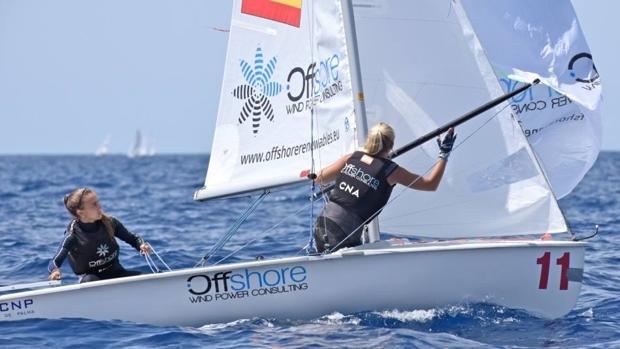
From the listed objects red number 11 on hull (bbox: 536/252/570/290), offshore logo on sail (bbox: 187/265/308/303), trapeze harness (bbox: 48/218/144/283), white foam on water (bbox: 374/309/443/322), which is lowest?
white foam on water (bbox: 374/309/443/322)

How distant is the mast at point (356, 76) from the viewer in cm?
833

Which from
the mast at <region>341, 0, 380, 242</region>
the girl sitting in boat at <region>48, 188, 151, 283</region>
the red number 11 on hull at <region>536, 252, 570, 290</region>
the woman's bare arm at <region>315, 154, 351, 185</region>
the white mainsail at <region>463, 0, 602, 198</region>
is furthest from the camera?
the white mainsail at <region>463, 0, 602, 198</region>

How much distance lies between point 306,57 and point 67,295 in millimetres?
2446

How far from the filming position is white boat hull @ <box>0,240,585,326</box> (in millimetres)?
7730

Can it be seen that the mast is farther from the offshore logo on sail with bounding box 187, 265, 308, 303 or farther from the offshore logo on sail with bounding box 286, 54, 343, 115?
the offshore logo on sail with bounding box 187, 265, 308, 303

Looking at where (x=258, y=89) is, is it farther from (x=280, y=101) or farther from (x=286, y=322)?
(x=286, y=322)

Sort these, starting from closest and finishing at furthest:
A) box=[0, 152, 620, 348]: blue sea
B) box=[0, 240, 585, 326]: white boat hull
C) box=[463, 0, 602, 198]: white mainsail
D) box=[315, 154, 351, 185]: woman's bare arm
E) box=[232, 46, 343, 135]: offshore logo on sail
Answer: box=[0, 152, 620, 348]: blue sea
box=[0, 240, 585, 326]: white boat hull
box=[315, 154, 351, 185]: woman's bare arm
box=[232, 46, 343, 135]: offshore logo on sail
box=[463, 0, 602, 198]: white mainsail

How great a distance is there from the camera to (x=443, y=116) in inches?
340

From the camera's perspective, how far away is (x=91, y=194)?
8.05 meters

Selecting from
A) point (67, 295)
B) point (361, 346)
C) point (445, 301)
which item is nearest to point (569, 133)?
point (445, 301)

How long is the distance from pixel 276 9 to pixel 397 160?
1.46 metres

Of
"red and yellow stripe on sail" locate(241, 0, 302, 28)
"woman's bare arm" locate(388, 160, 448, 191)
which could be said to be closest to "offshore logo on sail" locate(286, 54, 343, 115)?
"red and yellow stripe on sail" locate(241, 0, 302, 28)

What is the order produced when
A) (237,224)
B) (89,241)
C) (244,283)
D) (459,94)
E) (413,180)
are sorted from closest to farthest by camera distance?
(244,283), (413,180), (89,241), (459,94), (237,224)

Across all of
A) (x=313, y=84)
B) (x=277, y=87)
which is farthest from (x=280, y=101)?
(x=313, y=84)
